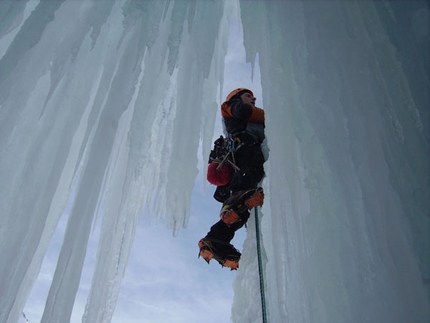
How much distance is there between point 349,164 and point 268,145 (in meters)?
0.38

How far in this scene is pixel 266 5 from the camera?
178 cm

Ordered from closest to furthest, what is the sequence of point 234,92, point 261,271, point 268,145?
point 268,145, point 261,271, point 234,92

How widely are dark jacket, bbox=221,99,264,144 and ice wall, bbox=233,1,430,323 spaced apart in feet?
2.82

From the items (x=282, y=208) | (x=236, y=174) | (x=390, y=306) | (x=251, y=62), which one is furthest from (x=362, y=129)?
(x=236, y=174)

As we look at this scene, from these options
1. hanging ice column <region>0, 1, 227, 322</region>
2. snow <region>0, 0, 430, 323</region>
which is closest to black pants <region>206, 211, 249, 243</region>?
snow <region>0, 0, 430, 323</region>

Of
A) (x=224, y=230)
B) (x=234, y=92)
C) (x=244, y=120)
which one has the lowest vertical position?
(x=224, y=230)

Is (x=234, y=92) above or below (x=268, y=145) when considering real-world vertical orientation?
above

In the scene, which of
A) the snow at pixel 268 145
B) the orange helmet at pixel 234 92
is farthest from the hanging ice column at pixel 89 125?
the orange helmet at pixel 234 92

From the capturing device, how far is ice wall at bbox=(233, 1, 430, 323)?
0.96 meters

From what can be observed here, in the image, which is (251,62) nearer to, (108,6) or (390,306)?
(108,6)

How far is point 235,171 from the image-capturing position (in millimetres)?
2395

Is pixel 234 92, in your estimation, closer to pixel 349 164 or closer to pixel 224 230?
pixel 224 230

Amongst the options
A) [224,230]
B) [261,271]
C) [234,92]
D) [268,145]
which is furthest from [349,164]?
[234,92]

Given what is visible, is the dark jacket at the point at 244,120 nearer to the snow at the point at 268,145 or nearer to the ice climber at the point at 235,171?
the ice climber at the point at 235,171
